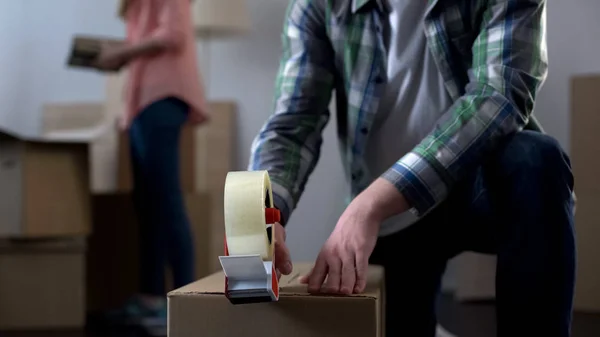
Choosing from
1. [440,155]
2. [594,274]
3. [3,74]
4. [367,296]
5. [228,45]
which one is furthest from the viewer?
[228,45]

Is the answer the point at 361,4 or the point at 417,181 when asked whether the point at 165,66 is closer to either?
the point at 361,4

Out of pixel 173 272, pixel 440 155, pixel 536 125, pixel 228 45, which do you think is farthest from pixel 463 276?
pixel 440 155

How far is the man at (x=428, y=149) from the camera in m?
0.84

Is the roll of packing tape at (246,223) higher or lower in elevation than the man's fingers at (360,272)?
higher

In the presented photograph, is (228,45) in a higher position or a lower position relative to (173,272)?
higher

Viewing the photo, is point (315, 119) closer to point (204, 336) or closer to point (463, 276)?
point (204, 336)

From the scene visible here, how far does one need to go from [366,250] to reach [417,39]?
0.39m

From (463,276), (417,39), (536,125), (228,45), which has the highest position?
(228,45)

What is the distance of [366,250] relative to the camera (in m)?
0.78

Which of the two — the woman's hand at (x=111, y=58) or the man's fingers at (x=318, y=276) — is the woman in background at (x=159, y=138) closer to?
the woman's hand at (x=111, y=58)

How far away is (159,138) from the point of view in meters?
1.91

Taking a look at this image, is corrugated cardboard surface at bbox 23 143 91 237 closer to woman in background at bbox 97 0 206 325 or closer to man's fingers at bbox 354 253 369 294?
woman in background at bbox 97 0 206 325

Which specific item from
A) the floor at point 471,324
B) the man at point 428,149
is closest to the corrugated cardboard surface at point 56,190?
the floor at point 471,324

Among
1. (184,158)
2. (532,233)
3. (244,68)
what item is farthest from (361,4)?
(244,68)
